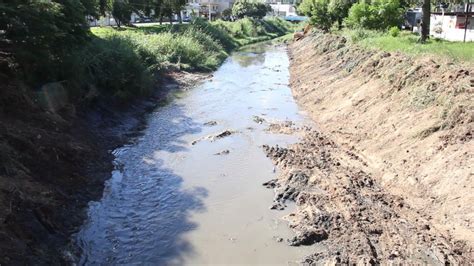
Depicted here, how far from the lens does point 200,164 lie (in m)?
16.5

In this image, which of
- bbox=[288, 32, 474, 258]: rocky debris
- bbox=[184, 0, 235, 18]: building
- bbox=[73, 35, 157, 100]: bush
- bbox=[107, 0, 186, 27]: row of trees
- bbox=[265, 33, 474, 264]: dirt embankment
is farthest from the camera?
bbox=[184, 0, 235, 18]: building

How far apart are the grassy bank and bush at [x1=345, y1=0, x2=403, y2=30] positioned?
45.5 ft

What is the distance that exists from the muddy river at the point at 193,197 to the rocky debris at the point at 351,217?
0.57m

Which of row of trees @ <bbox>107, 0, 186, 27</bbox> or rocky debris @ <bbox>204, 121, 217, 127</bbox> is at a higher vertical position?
row of trees @ <bbox>107, 0, 186, 27</bbox>

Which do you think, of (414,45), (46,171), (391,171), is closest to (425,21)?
(414,45)

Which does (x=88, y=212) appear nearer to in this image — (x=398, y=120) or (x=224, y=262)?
(x=224, y=262)

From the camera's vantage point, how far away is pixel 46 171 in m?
12.7

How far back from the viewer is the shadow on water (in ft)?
34.8

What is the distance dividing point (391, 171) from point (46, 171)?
10.2 metres

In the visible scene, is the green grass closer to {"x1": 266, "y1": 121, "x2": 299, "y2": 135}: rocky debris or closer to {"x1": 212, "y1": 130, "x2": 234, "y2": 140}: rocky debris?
{"x1": 266, "y1": 121, "x2": 299, "y2": 135}: rocky debris

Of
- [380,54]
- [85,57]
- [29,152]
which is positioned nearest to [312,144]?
[380,54]

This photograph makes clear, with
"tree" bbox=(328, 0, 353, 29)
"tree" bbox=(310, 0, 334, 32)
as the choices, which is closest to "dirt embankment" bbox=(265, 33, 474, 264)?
"tree" bbox=(328, 0, 353, 29)

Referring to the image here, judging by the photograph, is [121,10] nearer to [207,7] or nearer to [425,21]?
[425,21]

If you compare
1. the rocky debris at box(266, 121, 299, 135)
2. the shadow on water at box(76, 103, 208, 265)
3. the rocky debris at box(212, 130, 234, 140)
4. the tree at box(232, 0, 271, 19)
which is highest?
the tree at box(232, 0, 271, 19)
